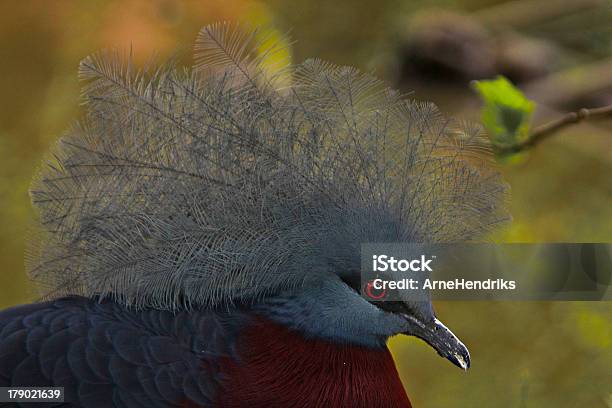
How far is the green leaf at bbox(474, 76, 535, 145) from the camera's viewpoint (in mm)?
1313

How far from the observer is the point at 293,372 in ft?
4.55

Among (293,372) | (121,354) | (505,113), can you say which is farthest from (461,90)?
(121,354)

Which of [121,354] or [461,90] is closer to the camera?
[121,354]

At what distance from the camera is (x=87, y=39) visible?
241 centimetres

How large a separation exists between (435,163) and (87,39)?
1.43 meters

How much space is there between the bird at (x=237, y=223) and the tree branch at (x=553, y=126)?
0.32 feet

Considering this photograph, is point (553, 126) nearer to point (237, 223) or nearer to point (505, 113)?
point (505, 113)

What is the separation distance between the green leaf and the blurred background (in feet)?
1.93

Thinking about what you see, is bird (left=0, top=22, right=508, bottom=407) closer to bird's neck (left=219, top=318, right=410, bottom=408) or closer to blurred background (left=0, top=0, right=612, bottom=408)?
bird's neck (left=219, top=318, right=410, bottom=408)

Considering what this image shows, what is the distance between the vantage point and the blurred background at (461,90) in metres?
2.09

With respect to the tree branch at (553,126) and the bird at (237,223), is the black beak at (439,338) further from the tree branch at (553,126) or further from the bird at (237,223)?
the tree branch at (553,126)

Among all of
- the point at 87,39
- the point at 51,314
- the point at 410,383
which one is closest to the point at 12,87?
the point at 87,39

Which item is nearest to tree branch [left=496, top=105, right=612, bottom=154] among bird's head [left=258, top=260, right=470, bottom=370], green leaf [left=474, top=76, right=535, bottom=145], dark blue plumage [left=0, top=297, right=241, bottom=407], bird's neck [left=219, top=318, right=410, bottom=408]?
green leaf [left=474, top=76, right=535, bottom=145]

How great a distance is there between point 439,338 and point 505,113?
1.32ft
